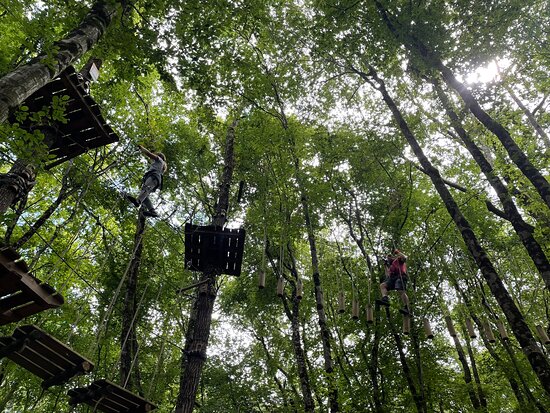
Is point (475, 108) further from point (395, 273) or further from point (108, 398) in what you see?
point (108, 398)

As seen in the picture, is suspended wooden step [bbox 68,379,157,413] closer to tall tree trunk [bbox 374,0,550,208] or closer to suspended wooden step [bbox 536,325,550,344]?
suspended wooden step [bbox 536,325,550,344]

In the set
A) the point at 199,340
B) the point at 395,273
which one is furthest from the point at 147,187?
the point at 395,273

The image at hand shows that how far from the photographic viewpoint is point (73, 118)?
586cm

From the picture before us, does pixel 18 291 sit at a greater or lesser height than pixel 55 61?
lesser

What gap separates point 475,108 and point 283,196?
5163mm

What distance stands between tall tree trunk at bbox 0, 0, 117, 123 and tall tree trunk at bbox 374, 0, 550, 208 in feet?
18.9

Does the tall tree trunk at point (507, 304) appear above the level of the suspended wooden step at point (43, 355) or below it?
above

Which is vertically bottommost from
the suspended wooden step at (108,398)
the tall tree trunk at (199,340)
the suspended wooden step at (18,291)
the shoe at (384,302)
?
the suspended wooden step at (108,398)

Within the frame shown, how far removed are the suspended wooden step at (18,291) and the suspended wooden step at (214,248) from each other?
3.23 meters

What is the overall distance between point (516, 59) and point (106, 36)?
326 inches

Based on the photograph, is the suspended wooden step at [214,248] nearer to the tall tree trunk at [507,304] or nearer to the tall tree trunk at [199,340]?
the tall tree trunk at [199,340]

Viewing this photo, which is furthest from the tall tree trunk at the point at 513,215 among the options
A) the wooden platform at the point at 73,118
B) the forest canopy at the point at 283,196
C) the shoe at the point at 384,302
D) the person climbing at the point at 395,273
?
the wooden platform at the point at 73,118

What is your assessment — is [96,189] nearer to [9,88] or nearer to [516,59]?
[9,88]

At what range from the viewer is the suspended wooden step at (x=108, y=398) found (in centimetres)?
487
